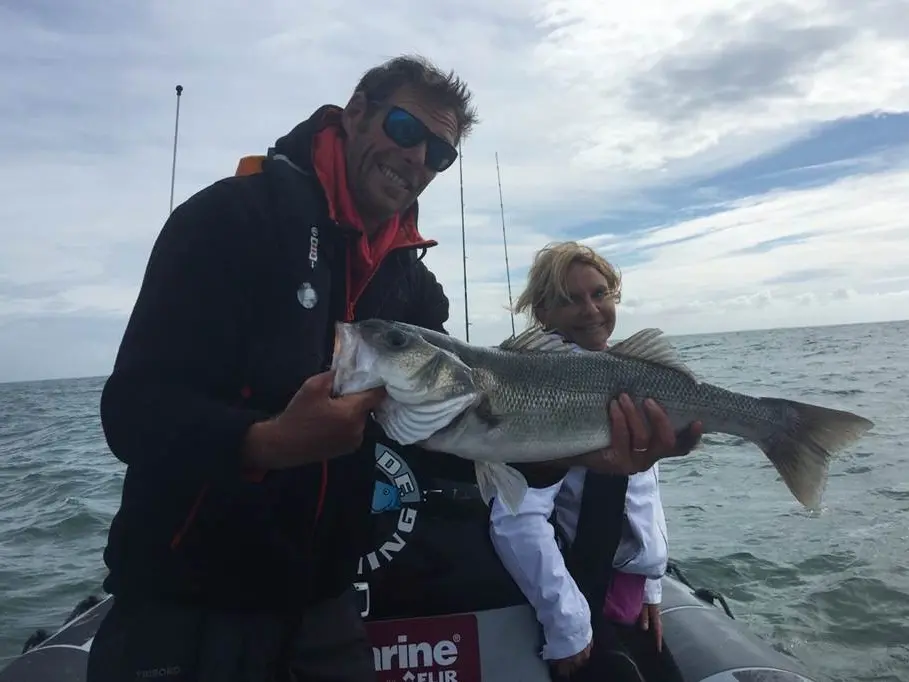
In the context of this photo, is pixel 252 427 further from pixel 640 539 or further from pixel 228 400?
pixel 640 539

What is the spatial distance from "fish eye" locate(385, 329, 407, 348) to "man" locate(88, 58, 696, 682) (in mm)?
261

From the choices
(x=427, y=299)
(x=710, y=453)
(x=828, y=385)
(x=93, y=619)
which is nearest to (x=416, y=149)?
(x=427, y=299)

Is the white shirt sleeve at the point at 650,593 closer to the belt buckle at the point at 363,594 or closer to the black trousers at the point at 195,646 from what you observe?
the belt buckle at the point at 363,594

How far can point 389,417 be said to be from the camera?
262cm

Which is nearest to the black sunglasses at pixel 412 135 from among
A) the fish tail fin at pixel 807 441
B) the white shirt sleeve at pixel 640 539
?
the white shirt sleeve at pixel 640 539

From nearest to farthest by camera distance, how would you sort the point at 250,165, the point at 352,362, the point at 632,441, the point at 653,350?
the point at 352,362
the point at 250,165
the point at 632,441
the point at 653,350

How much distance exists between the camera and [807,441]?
A: 12.2ft

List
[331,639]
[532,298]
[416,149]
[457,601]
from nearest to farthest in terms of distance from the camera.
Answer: [331,639], [416,149], [457,601], [532,298]

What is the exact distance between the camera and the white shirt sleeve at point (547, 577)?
3.66 metres

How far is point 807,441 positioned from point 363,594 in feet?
8.24

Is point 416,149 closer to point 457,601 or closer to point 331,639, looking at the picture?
point 331,639

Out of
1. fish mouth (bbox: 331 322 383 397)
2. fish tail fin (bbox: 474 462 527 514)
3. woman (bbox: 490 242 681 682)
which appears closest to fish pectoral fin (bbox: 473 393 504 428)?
fish tail fin (bbox: 474 462 527 514)

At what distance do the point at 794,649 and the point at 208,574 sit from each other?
21.2ft

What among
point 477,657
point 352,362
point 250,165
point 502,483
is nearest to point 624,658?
point 477,657
